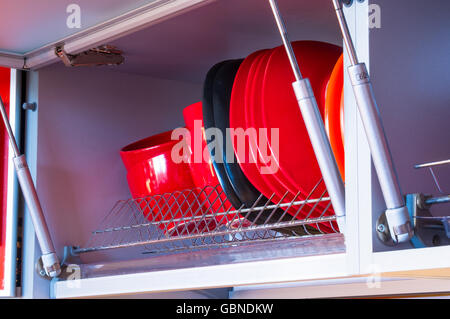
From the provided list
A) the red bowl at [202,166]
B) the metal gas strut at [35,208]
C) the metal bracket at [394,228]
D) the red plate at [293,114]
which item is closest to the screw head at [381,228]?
the metal bracket at [394,228]

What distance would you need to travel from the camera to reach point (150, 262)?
1011 millimetres

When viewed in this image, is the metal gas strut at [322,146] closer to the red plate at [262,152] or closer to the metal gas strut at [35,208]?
the red plate at [262,152]

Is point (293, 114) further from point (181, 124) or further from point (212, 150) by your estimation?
point (181, 124)

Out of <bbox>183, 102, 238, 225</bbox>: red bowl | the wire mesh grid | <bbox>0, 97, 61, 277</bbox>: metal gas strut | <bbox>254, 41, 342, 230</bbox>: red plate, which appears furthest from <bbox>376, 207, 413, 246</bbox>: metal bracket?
<bbox>0, 97, 61, 277</bbox>: metal gas strut

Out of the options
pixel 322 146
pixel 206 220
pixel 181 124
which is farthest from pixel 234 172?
pixel 181 124

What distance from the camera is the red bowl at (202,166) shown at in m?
1.08

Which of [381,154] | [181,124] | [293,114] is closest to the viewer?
[381,154]

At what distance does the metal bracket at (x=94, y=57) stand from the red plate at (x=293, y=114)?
339mm

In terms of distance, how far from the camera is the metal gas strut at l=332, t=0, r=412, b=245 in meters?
0.64

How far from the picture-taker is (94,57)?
119 centimetres

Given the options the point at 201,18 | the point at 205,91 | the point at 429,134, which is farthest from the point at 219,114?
the point at 429,134

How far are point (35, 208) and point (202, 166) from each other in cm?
27

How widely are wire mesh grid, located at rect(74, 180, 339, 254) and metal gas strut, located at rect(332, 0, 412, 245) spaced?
147 mm
